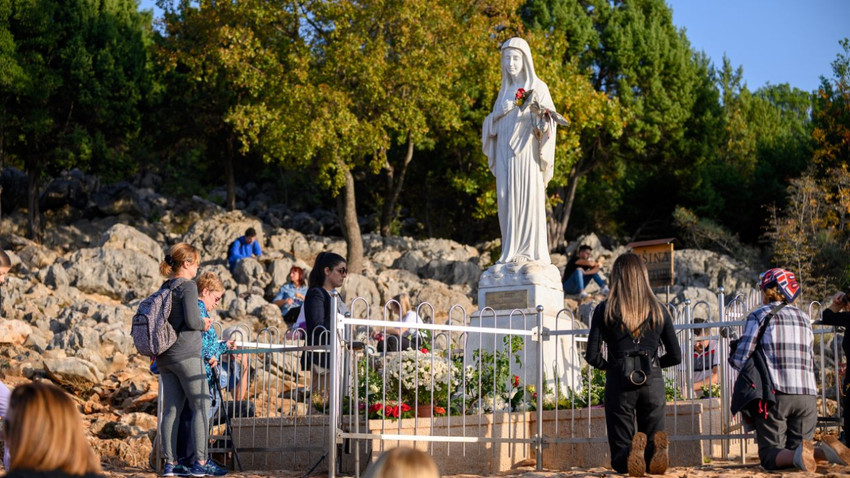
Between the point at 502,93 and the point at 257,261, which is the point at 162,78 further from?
the point at 502,93

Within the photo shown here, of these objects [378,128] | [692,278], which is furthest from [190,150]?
[692,278]

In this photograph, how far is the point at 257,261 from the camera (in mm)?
22234

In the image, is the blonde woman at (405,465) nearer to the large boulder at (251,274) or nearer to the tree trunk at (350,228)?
the large boulder at (251,274)

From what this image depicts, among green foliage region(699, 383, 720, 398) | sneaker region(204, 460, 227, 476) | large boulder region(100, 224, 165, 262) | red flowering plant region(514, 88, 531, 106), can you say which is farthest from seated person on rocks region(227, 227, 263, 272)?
sneaker region(204, 460, 227, 476)

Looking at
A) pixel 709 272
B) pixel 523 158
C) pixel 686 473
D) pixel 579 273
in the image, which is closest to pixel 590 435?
pixel 686 473

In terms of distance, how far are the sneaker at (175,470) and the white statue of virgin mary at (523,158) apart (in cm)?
483

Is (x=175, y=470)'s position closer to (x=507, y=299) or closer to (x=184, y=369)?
(x=184, y=369)

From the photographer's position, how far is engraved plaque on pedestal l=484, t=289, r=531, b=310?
1105 centimetres

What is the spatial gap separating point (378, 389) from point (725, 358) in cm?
317

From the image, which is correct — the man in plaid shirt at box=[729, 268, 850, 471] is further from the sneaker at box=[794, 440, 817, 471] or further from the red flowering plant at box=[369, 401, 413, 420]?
the red flowering plant at box=[369, 401, 413, 420]

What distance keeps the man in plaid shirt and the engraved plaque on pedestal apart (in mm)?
3774

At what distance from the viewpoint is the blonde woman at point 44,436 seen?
352 centimetres

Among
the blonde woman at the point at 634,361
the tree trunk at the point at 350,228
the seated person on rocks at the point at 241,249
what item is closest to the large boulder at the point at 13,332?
the seated person on rocks at the point at 241,249

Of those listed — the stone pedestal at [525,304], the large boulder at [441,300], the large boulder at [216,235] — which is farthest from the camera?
the large boulder at [216,235]
